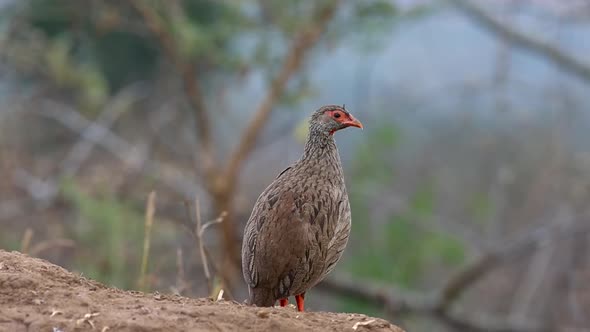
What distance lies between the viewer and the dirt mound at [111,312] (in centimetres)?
308

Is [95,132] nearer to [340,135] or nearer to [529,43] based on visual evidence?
[340,135]

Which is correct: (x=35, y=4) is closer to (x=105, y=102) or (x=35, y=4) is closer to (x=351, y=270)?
(x=105, y=102)

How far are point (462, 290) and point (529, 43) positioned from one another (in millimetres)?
4032

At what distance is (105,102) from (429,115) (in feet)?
17.0

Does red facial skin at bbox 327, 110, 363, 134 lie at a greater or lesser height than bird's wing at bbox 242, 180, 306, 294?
greater

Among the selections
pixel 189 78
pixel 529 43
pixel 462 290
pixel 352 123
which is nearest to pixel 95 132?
pixel 189 78

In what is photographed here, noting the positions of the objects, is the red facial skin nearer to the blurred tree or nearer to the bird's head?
the bird's head

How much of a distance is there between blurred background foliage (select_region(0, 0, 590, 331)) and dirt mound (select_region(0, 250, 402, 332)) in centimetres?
774

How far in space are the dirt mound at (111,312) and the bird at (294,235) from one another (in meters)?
0.74

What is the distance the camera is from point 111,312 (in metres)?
3.18

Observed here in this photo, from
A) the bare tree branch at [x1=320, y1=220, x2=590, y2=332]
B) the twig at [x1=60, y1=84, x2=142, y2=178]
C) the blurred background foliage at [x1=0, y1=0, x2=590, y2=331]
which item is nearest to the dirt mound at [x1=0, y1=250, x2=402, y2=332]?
the blurred background foliage at [x1=0, y1=0, x2=590, y2=331]

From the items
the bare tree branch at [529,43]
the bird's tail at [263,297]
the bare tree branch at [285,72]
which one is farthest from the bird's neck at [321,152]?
the bare tree branch at [529,43]

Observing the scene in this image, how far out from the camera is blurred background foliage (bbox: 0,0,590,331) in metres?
12.3

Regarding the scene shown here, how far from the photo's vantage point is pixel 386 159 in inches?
568
